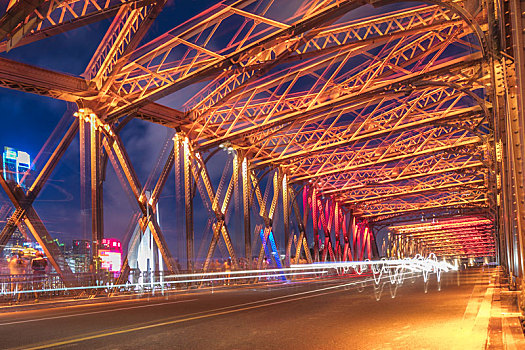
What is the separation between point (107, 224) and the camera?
2378 cm

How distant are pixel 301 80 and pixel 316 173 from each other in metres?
16.1

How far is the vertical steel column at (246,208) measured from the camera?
35.1 metres

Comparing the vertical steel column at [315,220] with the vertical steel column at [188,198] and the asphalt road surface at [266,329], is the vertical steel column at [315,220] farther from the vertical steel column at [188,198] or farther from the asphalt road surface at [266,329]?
the asphalt road surface at [266,329]

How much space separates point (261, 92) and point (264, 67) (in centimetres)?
699

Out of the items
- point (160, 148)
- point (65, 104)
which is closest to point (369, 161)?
point (160, 148)

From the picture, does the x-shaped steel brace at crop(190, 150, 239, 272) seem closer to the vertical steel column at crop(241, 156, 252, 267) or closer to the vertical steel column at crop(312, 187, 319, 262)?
the vertical steel column at crop(241, 156, 252, 267)

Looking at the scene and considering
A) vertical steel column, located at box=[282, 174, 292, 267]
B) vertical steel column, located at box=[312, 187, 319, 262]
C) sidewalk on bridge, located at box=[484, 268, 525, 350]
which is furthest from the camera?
vertical steel column, located at box=[312, 187, 319, 262]

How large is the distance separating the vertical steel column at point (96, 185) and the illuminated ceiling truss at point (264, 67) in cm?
63

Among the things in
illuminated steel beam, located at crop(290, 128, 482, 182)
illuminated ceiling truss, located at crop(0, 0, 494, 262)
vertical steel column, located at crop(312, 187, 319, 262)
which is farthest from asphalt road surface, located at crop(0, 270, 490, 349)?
vertical steel column, located at crop(312, 187, 319, 262)

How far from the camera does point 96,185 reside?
2350 cm

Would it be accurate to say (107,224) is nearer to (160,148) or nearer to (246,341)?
(160,148)

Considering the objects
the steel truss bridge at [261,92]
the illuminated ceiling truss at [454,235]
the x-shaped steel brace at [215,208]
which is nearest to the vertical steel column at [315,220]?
the steel truss bridge at [261,92]

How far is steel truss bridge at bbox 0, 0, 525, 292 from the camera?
53.1ft

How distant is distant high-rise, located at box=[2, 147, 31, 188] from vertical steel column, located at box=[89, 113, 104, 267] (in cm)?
306
